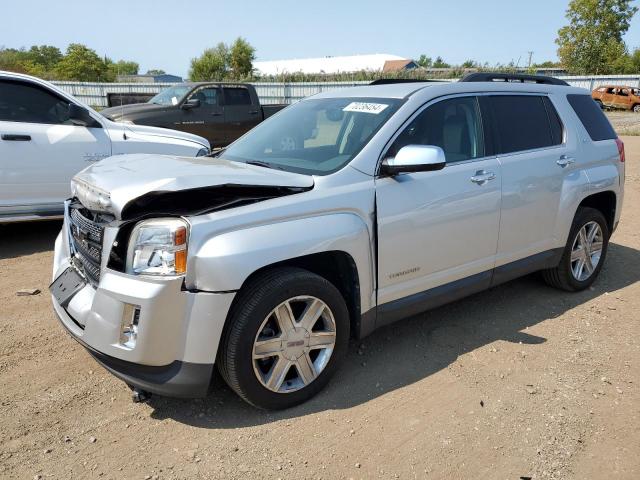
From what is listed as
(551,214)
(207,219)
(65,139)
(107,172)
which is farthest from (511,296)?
(65,139)

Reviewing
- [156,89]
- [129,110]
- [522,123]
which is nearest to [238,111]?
[129,110]

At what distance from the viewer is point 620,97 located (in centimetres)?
3325

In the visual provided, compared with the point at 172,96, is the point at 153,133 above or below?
below

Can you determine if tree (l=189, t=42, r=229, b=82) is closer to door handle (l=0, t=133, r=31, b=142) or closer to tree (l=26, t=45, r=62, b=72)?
tree (l=26, t=45, r=62, b=72)

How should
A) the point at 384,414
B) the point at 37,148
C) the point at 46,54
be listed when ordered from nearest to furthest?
1. the point at 384,414
2. the point at 37,148
3. the point at 46,54

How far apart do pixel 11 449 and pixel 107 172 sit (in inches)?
60.3

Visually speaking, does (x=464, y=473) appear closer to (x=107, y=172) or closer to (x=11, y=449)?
(x=11, y=449)

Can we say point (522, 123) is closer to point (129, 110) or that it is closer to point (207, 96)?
point (129, 110)

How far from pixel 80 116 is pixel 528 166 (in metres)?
4.66

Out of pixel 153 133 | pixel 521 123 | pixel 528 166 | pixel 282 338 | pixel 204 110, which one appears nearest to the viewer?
pixel 282 338

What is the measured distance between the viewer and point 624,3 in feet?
179

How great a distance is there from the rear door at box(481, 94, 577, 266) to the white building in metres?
64.2

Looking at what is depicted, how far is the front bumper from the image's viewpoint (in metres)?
2.59

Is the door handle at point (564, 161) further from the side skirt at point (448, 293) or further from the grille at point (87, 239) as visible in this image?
the grille at point (87, 239)
